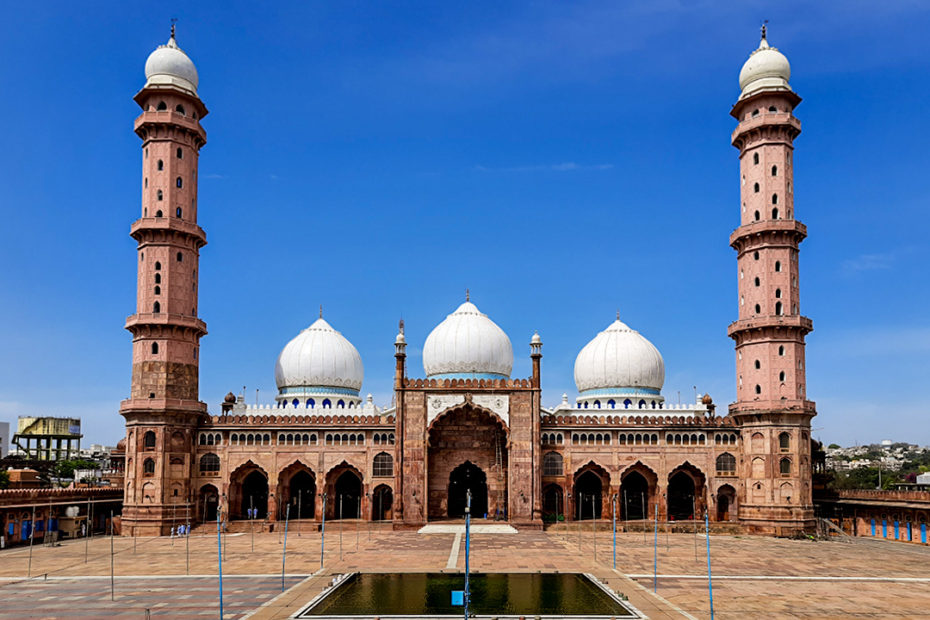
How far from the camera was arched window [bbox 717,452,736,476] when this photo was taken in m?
55.0

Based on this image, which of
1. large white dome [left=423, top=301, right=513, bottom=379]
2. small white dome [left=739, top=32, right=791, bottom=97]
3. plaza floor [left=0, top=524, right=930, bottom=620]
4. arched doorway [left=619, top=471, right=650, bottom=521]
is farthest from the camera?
large white dome [left=423, top=301, right=513, bottom=379]

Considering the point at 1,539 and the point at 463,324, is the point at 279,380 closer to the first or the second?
the point at 463,324

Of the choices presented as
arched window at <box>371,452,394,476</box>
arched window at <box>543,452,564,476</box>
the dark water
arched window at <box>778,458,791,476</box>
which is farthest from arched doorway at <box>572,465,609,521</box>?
the dark water

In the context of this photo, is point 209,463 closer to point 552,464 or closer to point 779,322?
point 552,464

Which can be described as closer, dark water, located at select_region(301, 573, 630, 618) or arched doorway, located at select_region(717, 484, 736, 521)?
dark water, located at select_region(301, 573, 630, 618)

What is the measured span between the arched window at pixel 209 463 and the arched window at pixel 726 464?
3271cm

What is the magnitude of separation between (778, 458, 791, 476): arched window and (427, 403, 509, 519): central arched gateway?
17.3 meters

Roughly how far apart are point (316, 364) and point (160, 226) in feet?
53.7

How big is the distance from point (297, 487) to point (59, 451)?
251 feet

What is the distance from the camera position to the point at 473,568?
35.1 metres

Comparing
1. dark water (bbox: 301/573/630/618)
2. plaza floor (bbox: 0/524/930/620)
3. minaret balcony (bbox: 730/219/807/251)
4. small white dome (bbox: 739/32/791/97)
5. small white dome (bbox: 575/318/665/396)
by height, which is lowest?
plaza floor (bbox: 0/524/930/620)

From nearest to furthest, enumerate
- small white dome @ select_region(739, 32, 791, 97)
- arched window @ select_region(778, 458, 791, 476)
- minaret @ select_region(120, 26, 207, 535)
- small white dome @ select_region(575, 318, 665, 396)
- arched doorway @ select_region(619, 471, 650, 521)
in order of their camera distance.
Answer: arched window @ select_region(778, 458, 791, 476), minaret @ select_region(120, 26, 207, 535), small white dome @ select_region(739, 32, 791, 97), arched doorway @ select_region(619, 471, 650, 521), small white dome @ select_region(575, 318, 665, 396)

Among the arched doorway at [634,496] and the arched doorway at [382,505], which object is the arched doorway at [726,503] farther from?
the arched doorway at [382,505]

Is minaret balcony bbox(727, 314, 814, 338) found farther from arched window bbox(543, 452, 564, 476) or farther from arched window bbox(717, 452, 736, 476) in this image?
arched window bbox(543, 452, 564, 476)
